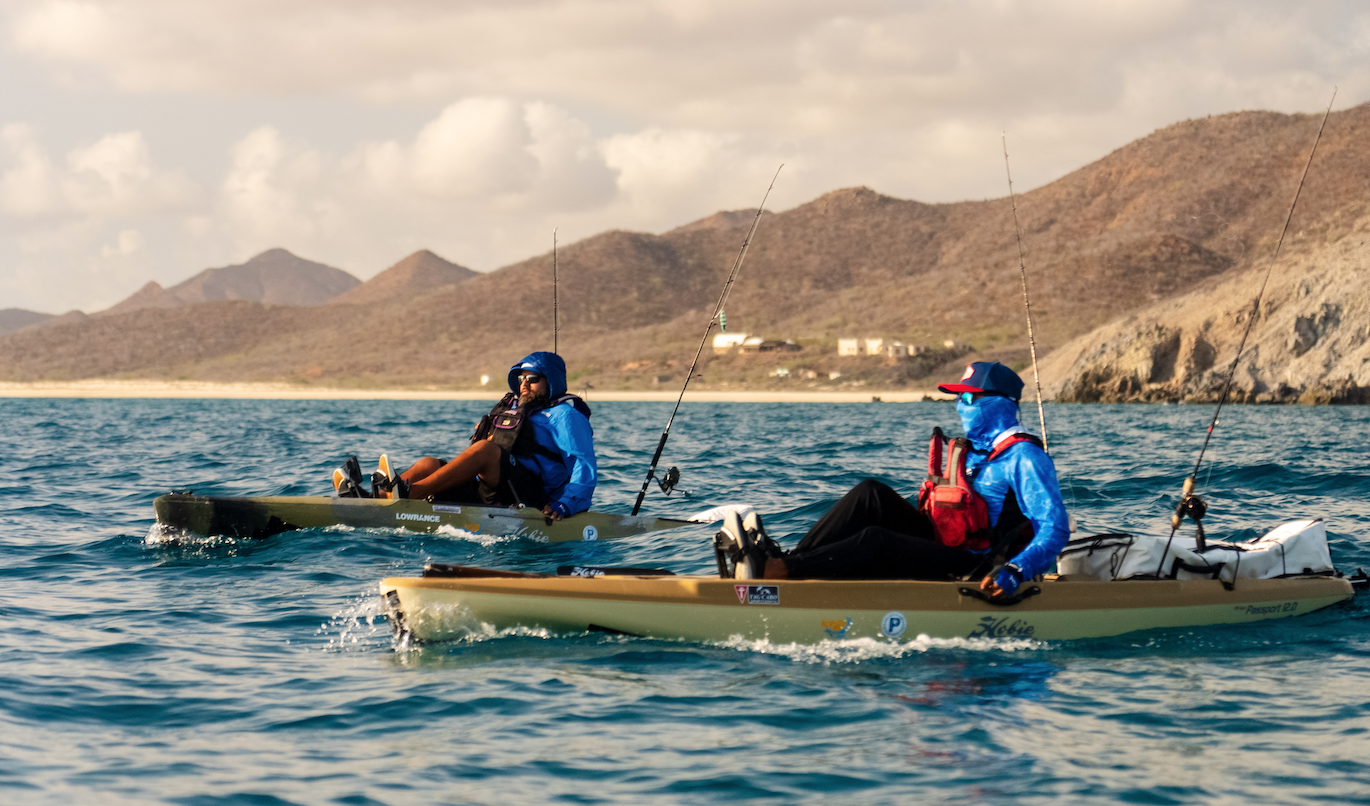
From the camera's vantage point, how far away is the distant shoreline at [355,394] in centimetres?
7362

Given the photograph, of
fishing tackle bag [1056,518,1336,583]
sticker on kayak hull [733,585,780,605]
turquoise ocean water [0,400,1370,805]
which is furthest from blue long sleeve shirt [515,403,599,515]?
fishing tackle bag [1056,518,1336,583]

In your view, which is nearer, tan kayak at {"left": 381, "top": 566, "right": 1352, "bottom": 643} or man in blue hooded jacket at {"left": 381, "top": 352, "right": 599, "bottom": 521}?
tan kayak at {"left": 381, "top": 566, "right": 1352, "bottom": 643}

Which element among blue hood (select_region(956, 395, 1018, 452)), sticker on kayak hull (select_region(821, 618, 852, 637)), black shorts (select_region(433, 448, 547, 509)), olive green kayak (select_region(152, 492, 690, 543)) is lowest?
sticker on kayak hull (select_region(821, 618, 852, 637))

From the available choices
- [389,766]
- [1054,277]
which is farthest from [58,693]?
[1054,277]

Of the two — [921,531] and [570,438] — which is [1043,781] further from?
[570,438]

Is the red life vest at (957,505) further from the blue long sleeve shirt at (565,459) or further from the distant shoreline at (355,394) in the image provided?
the distant shoreline at (355,394)

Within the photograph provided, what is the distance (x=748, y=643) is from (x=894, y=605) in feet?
2.99

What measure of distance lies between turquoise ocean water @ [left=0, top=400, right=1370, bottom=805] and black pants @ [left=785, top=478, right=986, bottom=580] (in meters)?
0.46

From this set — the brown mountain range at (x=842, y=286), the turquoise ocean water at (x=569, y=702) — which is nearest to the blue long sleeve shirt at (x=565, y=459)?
the turquoise ocean water at (x=569, y=702)

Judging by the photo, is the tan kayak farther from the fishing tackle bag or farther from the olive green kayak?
the olive green kayak

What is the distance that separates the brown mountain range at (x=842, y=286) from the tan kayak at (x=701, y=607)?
6070 centimetres

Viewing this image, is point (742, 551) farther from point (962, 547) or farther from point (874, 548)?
point (962, 547)

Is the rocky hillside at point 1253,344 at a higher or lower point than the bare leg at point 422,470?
higher

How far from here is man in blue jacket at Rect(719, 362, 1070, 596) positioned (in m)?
6.91
